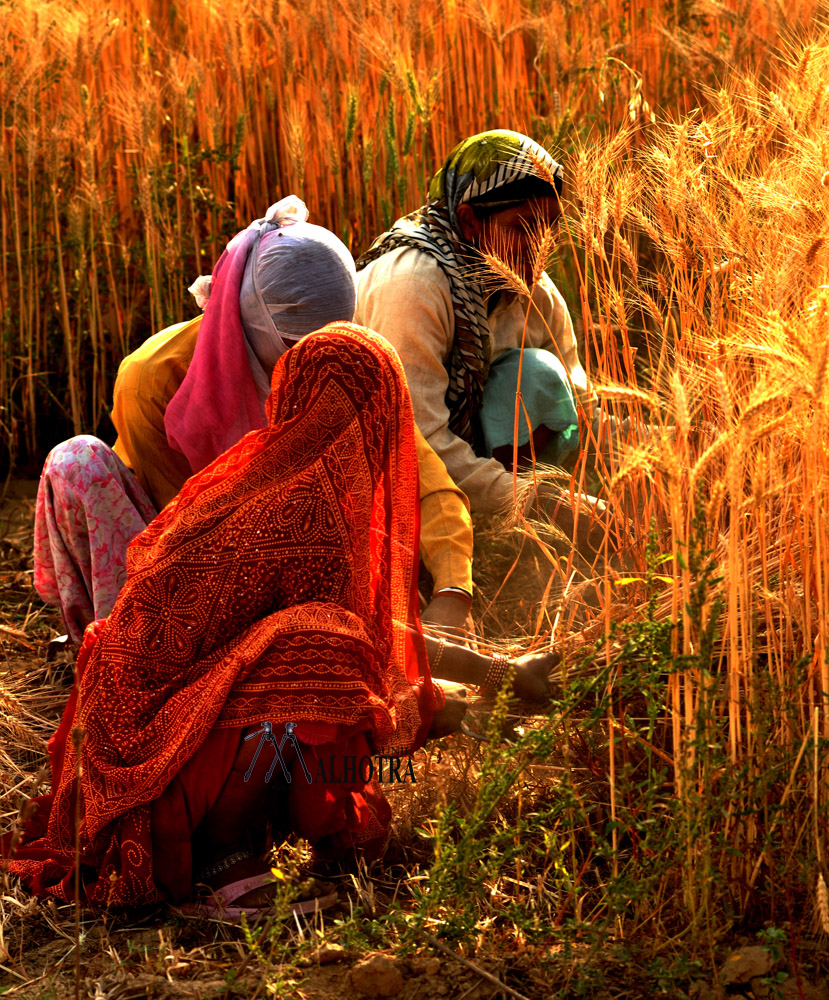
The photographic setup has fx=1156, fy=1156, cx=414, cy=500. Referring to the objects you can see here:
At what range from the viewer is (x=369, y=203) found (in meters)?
3.73

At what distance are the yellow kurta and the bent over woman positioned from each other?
0.58 meters

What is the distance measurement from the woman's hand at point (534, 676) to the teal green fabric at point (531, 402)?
2.82 feet

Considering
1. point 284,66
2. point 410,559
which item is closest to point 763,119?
point 410,559

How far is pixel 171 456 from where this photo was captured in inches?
99.6

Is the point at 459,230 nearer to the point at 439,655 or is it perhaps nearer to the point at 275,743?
the point at 439,655

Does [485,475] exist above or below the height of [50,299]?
below

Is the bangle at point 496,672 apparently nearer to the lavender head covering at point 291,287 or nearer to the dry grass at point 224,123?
the lavender head covering at point 291,287

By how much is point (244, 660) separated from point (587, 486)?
1.42m

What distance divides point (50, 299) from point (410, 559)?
8.02 ft

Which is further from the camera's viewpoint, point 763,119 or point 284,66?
point 284,66

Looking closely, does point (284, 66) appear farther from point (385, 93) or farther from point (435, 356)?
point (435, 356)

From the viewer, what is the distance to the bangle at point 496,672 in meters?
2.11

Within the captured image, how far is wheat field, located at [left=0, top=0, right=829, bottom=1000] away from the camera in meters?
1.55

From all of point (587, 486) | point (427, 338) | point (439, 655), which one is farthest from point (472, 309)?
point (439, 655)
